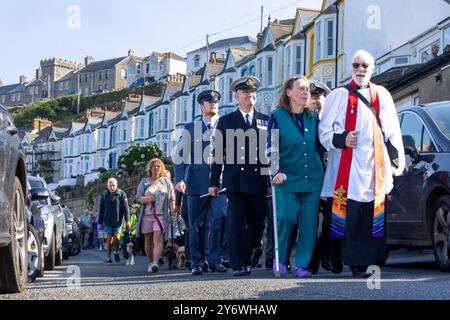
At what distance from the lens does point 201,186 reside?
11.2 meters

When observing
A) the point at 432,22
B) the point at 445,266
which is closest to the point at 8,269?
the point at 445,266

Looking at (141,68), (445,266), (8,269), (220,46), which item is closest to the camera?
(8,269)

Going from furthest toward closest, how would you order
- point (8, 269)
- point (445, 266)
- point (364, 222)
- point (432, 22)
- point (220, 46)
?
1. point (220, 46)
2. point (432, 22)
3. point (445, 266)
4. point (364, 222)
5. point (8, 269)

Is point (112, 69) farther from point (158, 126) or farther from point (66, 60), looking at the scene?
point (158, 126)

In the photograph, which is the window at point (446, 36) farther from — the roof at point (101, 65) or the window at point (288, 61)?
the roof at point (101, 65)

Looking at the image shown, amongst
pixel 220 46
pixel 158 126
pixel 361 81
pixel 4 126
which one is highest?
pixel 220 46

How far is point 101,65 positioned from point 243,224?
160 m

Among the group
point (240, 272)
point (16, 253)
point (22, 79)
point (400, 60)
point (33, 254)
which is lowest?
point (240, 272)

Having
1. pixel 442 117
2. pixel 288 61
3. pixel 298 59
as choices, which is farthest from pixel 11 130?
pixel 288 61

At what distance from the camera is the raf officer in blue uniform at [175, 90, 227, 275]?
36.7 feet

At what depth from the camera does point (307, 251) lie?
29.0 feet

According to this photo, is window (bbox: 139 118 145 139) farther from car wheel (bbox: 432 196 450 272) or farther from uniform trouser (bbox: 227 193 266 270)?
car wheel (bbox: 432 196 450 272)

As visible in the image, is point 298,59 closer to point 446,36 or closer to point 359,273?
point 446,36

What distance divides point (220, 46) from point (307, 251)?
385 feet
